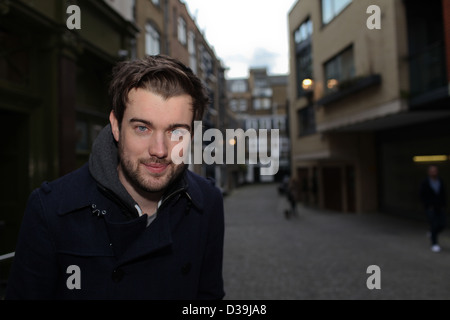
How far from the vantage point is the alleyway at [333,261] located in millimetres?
5148

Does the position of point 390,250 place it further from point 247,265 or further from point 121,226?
point 121,226

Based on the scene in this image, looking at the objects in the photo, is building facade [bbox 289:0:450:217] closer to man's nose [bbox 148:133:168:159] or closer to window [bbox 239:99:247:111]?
man's nose [bbox 148:133:168:159]

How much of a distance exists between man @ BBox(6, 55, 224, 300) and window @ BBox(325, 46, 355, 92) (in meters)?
11.9

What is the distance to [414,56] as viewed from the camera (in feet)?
30.9

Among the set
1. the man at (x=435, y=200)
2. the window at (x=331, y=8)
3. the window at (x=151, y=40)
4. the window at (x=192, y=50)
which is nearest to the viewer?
the man at (x=435, y=200)

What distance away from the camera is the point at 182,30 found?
51.6ft

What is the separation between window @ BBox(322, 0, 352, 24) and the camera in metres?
12.7

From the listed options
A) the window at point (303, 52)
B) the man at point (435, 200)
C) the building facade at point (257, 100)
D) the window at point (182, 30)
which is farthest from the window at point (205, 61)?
the building facade at point (257, 100)

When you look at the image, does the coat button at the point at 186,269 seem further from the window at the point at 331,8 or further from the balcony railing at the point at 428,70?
the window at the point at 331,8

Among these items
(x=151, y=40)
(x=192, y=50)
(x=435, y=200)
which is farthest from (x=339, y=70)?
(x=192, y=50)

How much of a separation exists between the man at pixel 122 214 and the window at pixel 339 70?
1190 centimetres

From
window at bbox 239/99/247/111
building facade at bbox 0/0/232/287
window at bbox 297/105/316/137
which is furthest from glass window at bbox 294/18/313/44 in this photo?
window at bbox 239/99/247/111

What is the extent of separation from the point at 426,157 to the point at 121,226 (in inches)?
511

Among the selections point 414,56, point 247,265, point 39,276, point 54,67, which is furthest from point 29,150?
point 414,56
